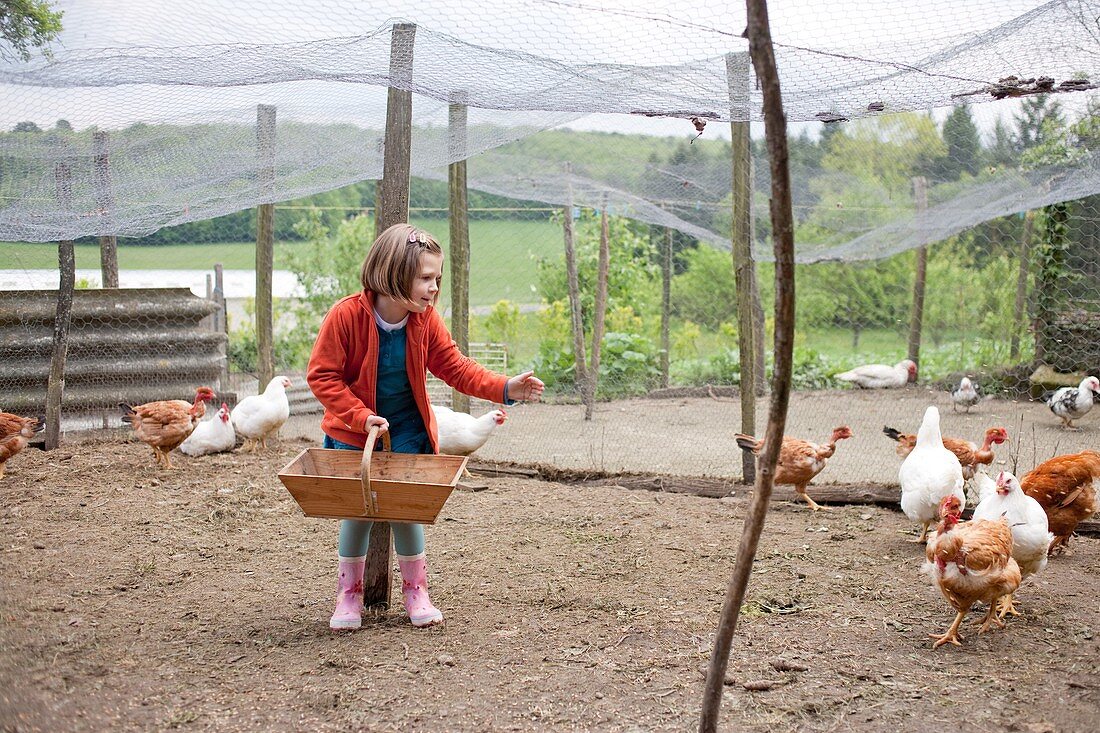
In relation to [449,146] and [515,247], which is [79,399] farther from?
[515,247]

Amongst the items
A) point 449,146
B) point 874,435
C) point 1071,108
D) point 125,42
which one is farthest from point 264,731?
point 874,435

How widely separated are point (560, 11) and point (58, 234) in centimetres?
340

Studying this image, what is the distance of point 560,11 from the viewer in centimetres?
383

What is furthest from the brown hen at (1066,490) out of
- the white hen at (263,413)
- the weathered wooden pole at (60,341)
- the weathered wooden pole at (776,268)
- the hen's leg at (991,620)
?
the weathered wooden pole at (60,341)

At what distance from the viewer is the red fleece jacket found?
10.1 feet

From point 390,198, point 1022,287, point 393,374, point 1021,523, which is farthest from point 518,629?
point 1022,287

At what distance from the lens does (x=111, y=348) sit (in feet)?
22.4

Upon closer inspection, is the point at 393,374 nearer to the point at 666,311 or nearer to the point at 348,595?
the point at 348,595

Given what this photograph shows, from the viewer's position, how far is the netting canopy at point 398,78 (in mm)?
3828

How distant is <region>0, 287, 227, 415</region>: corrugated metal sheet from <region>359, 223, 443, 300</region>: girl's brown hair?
451 cm

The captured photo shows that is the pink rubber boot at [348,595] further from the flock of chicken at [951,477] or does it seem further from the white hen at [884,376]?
the white hen at [884,376]

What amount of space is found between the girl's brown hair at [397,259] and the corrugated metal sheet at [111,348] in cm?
451

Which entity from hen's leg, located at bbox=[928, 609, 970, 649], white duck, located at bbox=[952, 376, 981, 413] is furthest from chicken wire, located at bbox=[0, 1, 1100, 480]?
hen's leg, located at bbox=[928, 609, 970, 649]

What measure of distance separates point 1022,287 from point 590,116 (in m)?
5.53
